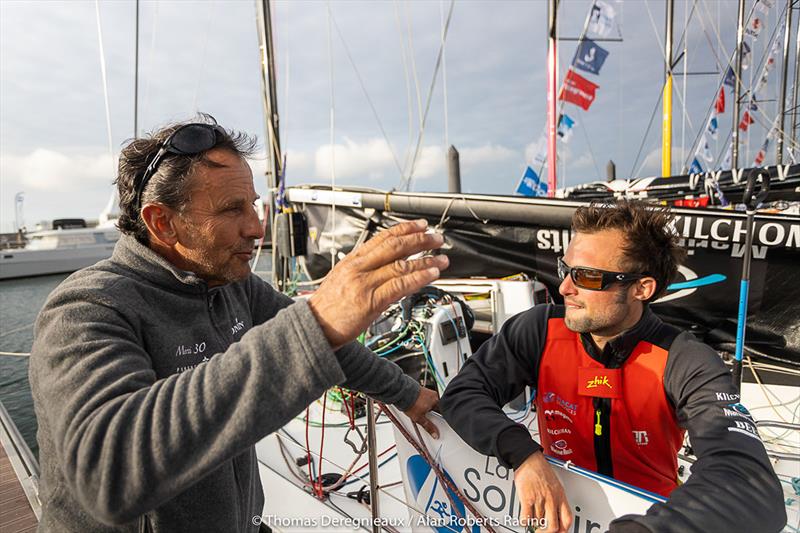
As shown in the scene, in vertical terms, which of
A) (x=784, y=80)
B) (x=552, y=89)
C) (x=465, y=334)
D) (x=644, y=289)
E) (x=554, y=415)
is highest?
(x=784, y=80)

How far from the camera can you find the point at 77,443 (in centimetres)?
73

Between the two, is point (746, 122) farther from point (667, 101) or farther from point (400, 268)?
point (400, 268)

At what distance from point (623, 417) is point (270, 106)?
540 cm

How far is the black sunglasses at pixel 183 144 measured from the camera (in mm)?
1171

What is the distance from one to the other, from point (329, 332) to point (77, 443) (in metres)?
0.44

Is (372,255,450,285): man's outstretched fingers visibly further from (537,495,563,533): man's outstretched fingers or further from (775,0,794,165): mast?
(775,0,794,165): mast

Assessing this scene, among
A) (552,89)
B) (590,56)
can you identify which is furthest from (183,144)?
(590,56)

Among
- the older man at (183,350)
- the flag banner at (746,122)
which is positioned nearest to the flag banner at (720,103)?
the flag banner at (746,122)

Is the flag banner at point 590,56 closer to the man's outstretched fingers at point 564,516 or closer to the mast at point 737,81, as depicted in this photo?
the mast at point 737,81

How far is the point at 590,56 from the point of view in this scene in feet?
26.1

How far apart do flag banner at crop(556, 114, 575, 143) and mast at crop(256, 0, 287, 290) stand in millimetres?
6156

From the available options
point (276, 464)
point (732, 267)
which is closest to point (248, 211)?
point (276, 464)

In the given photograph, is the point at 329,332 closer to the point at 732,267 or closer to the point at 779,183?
the point at 732,267

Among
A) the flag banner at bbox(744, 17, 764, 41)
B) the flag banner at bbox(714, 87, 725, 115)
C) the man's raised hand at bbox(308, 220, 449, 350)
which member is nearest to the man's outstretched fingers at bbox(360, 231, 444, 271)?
the man's raised hand at bbox(308, 220, 449, 350)
